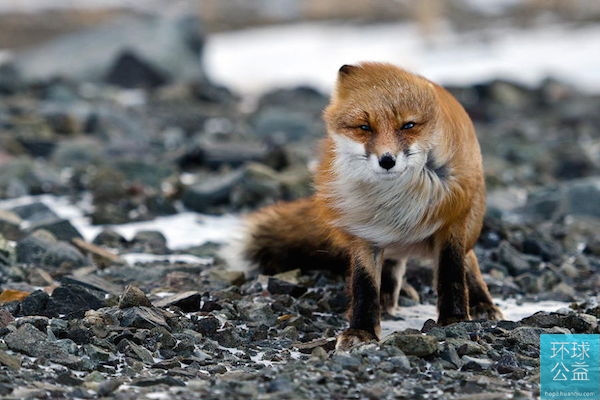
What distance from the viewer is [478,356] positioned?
491 centimetres

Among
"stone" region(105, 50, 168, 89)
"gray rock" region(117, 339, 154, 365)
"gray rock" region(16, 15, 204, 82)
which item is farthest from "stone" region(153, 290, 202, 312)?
"stone" region(105, 50, 168, 89)

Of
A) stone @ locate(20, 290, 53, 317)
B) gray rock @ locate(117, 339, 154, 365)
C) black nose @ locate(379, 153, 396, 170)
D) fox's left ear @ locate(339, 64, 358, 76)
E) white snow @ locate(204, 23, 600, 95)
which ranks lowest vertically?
gray rock @ locate(117, 339, 154, 365)

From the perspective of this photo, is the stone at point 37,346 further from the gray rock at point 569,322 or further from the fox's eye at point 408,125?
the gray rock at point 569,322

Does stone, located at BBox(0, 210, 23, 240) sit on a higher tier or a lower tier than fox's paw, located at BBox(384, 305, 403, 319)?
higher

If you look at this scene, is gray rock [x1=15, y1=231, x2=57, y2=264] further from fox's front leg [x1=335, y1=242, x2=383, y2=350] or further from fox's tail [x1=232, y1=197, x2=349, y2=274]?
fox's front leg [x1=335, y1=242, x2=383, y2=350]

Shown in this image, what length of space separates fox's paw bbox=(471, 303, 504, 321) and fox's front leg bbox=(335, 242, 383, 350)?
835 mm

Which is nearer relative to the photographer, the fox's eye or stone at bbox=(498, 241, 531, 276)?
the fox's eye

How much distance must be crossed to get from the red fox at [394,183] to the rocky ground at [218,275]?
33 cm

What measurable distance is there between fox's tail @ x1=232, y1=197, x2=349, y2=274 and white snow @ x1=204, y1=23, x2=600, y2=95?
12.8m

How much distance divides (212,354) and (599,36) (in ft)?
68.7

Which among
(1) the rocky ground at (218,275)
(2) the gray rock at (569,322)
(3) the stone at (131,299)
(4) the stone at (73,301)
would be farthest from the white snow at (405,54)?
(3) the stone at (131,299)

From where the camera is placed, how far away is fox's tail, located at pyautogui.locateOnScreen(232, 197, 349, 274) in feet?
21.8

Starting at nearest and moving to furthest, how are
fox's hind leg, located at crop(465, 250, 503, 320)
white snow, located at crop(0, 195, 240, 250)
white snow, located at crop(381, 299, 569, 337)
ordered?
white snow, located at crop(381, 299, 569, 337), fox's hind leg, located at crop(465, 250, 503, 320), white snow, located at crop(0, 195, 240, 250)

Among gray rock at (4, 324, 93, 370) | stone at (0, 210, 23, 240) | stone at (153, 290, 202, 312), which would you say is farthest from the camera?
stone at (0, 210, 23, 240)
